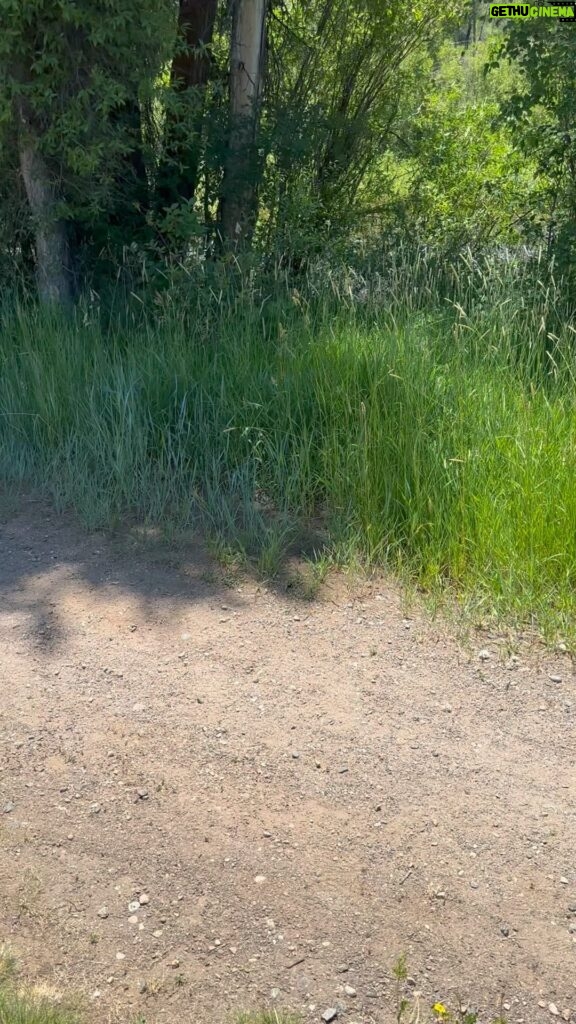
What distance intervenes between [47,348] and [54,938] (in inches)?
187

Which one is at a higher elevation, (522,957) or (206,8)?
(206,8)

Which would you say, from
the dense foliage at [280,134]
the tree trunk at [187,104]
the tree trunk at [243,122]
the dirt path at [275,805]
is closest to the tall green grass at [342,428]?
the dirt path at [275,805]

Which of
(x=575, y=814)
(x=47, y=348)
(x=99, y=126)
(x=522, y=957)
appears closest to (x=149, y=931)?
(x=522, y=957)

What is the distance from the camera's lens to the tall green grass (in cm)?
484

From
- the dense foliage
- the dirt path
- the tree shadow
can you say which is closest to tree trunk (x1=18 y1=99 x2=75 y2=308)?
the dense foliage

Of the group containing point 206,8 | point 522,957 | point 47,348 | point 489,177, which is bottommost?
point 522,957

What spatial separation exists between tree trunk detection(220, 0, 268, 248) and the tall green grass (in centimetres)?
229

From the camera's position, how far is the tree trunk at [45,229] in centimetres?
755

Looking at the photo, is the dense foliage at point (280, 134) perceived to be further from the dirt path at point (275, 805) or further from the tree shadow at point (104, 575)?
the dirt path at point (275, 805)

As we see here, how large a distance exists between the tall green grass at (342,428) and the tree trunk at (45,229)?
109 cm

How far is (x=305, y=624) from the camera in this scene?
14.5 ft

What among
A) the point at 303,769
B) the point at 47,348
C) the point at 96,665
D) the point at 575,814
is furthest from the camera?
the point at 47,348

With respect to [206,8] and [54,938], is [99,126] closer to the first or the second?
[206,8]

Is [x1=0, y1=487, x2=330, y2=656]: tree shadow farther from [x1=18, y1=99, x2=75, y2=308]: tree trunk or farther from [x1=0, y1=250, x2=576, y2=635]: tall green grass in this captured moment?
[x1=18, y1=99, x2=75, y2=308]: tree trunk
